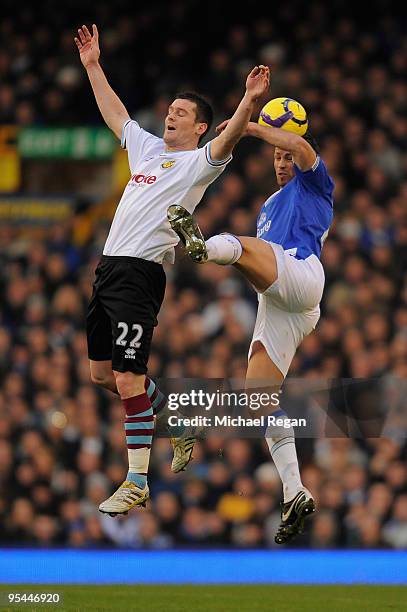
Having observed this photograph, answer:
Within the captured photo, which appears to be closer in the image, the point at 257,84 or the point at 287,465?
the point at 257,84

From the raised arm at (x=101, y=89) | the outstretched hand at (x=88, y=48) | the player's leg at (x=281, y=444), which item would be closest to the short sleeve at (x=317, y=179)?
the player's leg at (x=281, y=444)

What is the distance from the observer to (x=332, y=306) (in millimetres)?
14891

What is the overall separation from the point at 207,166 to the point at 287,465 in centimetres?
211

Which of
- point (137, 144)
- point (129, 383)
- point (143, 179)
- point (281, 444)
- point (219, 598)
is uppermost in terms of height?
point (137, 144)

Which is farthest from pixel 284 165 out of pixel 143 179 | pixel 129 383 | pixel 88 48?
pixel 129 383

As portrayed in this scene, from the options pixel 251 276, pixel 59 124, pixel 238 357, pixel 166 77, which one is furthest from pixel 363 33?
pixel 251 276

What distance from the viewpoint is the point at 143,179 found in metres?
8.66

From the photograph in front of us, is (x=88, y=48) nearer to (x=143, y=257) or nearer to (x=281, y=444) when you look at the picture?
(x=143, y=257)

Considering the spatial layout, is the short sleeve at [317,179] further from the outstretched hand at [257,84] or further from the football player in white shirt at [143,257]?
the outstretched hand at [257,84]

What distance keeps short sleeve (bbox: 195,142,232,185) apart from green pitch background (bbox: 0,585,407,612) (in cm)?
292

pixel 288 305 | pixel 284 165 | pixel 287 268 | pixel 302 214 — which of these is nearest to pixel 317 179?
pixel 302 214

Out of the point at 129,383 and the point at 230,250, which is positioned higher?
the point at 230,250

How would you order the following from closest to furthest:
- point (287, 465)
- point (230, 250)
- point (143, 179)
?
point (230, 250), point (143, 179), point (287, 465)

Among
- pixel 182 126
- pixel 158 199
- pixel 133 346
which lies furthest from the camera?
pixel 182 126
